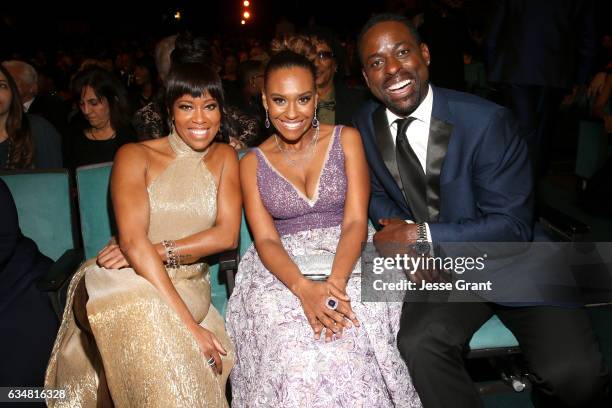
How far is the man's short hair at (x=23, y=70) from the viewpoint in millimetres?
4012

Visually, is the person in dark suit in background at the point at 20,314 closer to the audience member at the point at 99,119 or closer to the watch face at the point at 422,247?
the audience member at the point at 99,119

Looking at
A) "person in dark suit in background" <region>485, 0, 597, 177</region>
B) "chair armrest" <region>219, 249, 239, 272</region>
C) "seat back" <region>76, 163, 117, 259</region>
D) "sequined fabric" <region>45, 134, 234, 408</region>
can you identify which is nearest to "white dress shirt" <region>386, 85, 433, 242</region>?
"chair armrest" <region>219, 249, 239, 272</region>

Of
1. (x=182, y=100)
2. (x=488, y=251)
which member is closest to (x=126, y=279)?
(x=182, y=100)

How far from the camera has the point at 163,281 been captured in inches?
83.0

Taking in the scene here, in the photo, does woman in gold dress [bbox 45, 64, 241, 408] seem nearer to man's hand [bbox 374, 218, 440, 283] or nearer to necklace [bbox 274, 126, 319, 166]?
necklace [bbox 274, 126, 319, 166]

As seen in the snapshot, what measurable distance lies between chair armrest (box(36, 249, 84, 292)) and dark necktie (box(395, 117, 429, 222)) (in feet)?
4.79

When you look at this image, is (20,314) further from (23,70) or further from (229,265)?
(23,70)

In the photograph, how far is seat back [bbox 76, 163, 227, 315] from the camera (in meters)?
2.59

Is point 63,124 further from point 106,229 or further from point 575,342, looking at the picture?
point 575,342

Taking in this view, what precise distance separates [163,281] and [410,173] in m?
1.08

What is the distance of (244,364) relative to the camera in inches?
82.3

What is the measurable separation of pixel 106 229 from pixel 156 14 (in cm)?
2151

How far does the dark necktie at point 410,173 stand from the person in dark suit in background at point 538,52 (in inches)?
65.6

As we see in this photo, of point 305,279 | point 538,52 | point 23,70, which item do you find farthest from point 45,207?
point 538,52
